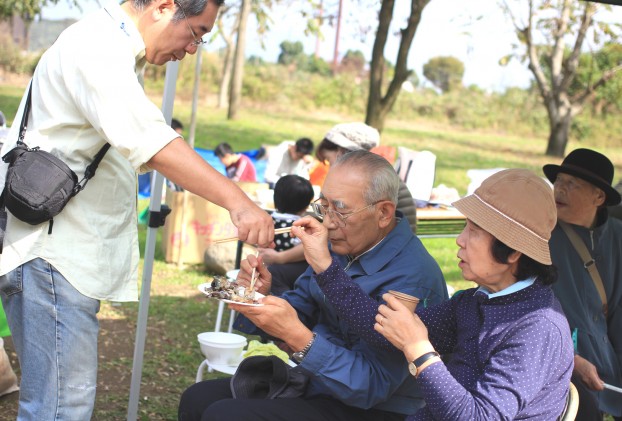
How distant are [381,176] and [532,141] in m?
26.3

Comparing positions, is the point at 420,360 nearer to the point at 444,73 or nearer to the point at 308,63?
the point at 308,63

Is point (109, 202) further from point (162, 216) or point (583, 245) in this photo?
point (583, 245)

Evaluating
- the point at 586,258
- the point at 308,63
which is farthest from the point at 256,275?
the point at 308,63

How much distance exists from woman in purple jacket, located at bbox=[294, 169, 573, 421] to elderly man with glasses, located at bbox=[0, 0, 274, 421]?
0.45m

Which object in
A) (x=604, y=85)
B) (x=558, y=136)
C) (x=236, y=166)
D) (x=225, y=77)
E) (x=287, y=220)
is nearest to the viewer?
(x=287, y=220)

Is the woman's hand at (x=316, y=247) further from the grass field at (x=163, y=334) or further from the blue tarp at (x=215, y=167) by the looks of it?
the blue tarp at (x=215, y=167)

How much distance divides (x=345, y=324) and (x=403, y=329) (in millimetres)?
534

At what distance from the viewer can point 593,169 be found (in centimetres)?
336

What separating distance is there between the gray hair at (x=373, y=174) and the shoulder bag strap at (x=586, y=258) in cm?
114

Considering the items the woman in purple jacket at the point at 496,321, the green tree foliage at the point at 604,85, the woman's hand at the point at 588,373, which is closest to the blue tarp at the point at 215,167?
the woman's hand at the point at 588,373

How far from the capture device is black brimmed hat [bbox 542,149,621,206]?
334 centimetres

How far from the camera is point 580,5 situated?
18469 millimetres

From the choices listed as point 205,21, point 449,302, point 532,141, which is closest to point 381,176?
→ point 449,302

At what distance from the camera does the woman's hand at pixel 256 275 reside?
2682 mm
